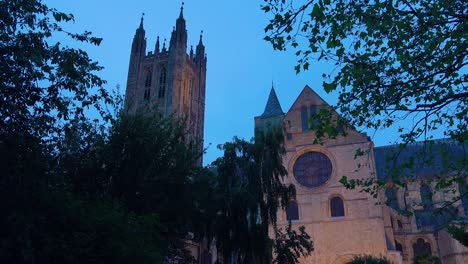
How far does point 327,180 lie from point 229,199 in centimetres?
1483

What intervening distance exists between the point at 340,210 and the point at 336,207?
1.24 ft

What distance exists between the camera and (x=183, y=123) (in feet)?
66.0

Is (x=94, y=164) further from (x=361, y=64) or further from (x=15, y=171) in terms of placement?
(x=361, y=64)

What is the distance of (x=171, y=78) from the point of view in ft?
194

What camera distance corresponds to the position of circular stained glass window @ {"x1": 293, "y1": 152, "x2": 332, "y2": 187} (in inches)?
1266

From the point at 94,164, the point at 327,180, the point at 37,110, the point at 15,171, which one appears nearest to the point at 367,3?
the point at 37,110

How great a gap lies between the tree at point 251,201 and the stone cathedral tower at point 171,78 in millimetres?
36670

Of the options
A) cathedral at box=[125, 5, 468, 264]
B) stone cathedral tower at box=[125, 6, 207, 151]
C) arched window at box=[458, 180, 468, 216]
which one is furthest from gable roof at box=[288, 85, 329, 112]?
stone cathedral tower at box=[125, 6, 207, 151]

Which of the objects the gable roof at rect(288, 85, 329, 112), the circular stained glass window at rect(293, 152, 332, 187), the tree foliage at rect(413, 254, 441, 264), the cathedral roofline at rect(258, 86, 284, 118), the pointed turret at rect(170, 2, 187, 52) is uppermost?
the pointed turret at rect(170, 2, 187, 52)

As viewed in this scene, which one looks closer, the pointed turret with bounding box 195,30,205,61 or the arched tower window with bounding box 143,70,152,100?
the arched tower window with bounding box 143,70,152,100

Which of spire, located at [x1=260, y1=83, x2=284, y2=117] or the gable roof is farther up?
spire, located at [x1=260, y1=83, x2=284, y2=117]

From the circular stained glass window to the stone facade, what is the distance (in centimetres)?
8

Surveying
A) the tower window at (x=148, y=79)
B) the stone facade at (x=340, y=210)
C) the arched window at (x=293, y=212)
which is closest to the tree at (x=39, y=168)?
the stone facade at (x=340, y=210)

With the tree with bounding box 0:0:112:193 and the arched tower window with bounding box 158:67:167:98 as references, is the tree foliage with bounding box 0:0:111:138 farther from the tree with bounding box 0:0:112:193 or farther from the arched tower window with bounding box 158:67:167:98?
the arched tower window with bounding box 158:67:167:98
